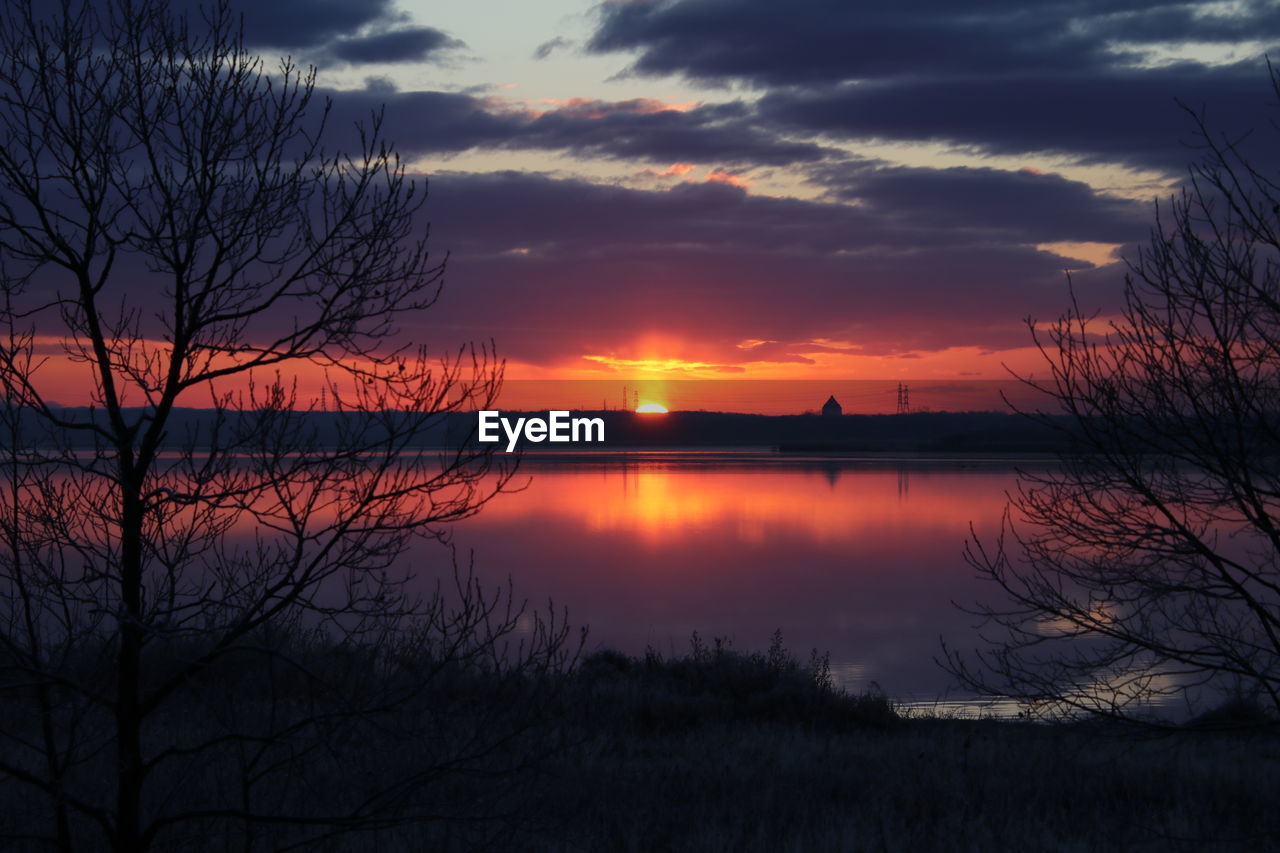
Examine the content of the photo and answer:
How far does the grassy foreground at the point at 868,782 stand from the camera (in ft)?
31.3

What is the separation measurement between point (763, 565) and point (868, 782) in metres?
29.2

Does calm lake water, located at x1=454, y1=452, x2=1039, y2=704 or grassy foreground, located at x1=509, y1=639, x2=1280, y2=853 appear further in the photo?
calm lake water, located at x1=454, y1=452, x2=1039, y2=704

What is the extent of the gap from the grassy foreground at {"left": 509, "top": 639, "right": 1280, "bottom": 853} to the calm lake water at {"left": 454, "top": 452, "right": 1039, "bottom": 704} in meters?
2.82

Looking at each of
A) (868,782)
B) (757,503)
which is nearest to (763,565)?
(757,503)

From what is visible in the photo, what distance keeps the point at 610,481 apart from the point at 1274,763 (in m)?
83.1

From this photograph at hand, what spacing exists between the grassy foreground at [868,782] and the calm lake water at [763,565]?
2.82 meters

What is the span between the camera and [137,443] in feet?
19.4

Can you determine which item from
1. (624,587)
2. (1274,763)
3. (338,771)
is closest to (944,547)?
(624,587)

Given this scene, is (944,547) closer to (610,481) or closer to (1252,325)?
(1252,325)

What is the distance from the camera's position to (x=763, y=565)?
40.6 m

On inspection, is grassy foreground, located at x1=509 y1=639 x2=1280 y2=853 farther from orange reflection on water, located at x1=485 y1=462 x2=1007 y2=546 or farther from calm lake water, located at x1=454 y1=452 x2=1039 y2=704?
orange reflection on water, located at x1=485 y1=462 x2=1007 y2=546

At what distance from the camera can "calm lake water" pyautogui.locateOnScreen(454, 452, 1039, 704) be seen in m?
26.0

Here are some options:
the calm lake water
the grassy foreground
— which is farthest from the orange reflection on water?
the grassy foreground

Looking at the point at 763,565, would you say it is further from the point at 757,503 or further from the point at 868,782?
the point at 868,782
